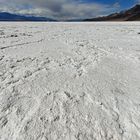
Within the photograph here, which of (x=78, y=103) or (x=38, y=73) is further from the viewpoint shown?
(x=38, y=73)

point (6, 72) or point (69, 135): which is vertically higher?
point (69, 135)

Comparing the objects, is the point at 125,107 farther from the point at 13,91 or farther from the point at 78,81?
the point at 13,91

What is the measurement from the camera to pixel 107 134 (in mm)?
2184

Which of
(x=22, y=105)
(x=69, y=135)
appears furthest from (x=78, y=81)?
(x=69, y=135)

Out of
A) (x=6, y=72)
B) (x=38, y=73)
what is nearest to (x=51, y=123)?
(x=38, y=73)

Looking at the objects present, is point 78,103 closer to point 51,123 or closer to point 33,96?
point 51,123

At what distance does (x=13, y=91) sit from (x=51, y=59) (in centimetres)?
238

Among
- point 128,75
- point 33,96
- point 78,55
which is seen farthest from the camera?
point 78,55

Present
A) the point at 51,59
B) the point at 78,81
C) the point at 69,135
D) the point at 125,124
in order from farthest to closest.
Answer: the point at 51,59 → the point at 78,81 → the point at 125,124 → the point at 69,135

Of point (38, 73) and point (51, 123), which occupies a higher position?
point (51, 123)

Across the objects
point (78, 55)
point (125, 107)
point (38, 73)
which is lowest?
point (78, 55)

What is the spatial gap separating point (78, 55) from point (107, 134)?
402cm

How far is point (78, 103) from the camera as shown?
9.44 ft

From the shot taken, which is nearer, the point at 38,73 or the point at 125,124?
the point at 125,124
